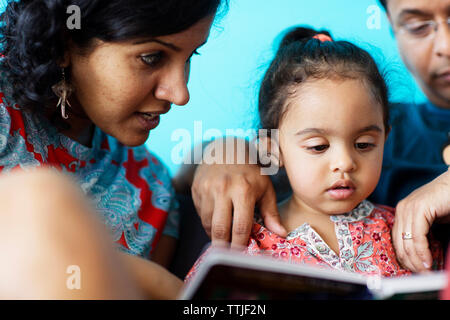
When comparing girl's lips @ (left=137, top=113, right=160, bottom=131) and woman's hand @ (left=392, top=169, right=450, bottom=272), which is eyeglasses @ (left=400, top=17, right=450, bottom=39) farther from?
girl's lips @ (left=137, top=113, right=160, bottom=131)

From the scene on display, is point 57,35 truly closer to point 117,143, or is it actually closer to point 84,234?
point 117,143

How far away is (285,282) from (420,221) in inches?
27.6

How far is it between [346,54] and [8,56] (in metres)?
0.93

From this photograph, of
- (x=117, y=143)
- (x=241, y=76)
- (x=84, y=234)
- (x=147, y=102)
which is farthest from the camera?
(x=241, y=76)

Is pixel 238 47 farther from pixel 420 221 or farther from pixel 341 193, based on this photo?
pixel 420 221

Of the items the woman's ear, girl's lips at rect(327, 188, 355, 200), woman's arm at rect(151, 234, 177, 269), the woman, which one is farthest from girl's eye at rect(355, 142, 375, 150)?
woman's arm at rect(151, 234, 177, 269)

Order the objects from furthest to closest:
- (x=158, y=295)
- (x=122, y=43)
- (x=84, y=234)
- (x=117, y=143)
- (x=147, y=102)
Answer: (x=117, y=143)
(x=147, y=102)
(x=122, y=43)
(x=158, y=295)
(x=84, y=234)

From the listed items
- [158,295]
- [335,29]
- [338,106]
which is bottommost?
[158,295]

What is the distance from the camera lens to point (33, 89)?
4.30 feet

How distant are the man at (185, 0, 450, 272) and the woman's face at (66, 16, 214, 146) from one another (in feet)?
0.90

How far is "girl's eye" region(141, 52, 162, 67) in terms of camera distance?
1.33 metres

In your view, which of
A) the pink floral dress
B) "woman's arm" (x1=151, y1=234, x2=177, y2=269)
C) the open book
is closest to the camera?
the open book

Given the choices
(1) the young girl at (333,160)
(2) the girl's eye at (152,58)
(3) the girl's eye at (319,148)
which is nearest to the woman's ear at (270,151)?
(1) the young girl at (333,160)

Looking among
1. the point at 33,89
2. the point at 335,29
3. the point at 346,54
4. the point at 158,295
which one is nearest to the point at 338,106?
the point at 346,54
